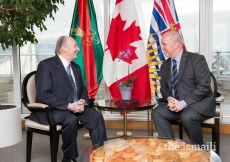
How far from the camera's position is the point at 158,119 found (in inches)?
116

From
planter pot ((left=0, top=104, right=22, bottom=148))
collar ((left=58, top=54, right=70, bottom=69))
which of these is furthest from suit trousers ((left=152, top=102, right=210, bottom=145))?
planter pot ((left=0, top=104, right=22, bottom=148))

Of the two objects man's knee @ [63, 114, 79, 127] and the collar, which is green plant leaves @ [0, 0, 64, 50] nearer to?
the collar

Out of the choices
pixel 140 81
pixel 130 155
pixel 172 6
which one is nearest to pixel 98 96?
pixel 140 81

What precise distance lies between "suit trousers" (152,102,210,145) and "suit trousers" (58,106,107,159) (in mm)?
549

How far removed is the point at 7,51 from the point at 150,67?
2.06 meters

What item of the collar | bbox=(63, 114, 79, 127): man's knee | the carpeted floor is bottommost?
the carpeted floor

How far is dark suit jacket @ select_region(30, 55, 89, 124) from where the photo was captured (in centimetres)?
279

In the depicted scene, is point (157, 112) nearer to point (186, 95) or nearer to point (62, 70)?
point (186, 95)

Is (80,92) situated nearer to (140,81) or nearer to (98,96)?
(140,81)

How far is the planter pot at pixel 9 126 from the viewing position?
2.83 m

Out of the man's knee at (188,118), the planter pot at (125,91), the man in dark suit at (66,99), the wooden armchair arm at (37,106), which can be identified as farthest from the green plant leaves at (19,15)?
the man's knee at (188,118)

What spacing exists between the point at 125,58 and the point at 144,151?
205cm

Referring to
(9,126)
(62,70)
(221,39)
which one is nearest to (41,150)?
(9,126)

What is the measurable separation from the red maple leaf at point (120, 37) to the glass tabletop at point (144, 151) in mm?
1878
